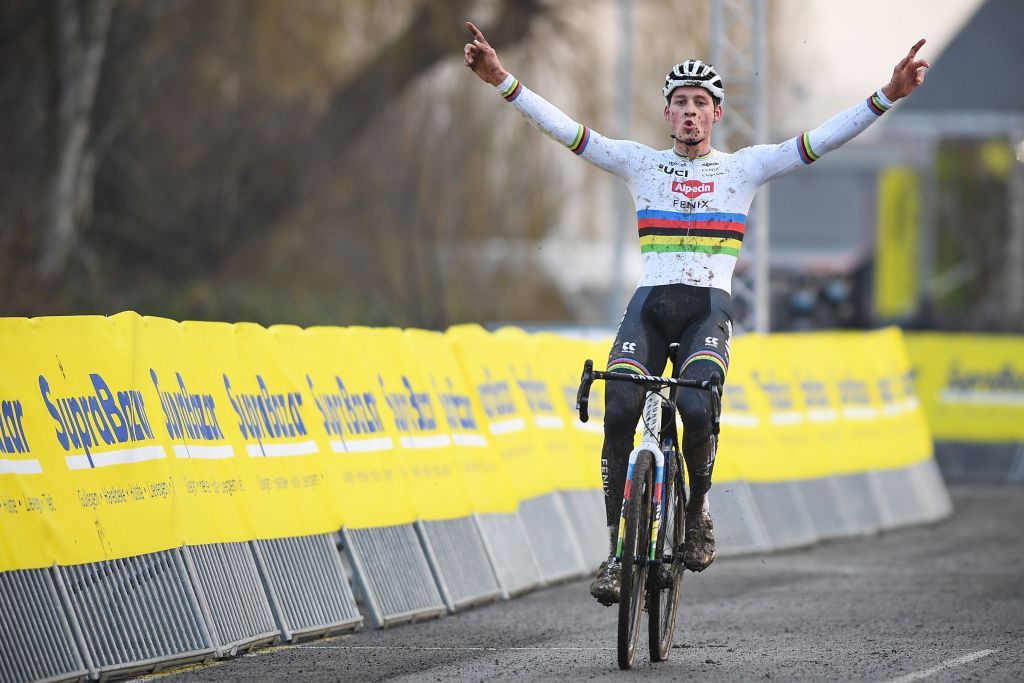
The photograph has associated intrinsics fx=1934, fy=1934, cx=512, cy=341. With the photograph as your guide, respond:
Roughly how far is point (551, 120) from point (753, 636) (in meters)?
2.98

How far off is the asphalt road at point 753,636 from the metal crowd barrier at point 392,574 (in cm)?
15

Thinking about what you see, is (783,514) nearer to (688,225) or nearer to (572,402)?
(572,402)

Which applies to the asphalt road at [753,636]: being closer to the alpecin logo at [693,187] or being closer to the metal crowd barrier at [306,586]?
the metal crowd barrier at [306,586]

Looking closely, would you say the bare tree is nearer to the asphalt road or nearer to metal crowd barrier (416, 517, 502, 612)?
the asphalt road

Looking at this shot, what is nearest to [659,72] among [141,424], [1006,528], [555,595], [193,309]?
[193,309]

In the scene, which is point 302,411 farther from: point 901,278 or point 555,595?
point 901,278

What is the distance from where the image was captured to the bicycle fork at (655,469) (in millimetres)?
8641

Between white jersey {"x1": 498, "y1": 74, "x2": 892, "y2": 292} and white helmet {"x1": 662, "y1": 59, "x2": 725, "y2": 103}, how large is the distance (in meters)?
0.32

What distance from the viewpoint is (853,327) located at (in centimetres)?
4191

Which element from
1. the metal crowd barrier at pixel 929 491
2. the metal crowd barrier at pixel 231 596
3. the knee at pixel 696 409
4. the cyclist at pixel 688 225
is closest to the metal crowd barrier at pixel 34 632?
the metal crowd barrier at pixel 231 596

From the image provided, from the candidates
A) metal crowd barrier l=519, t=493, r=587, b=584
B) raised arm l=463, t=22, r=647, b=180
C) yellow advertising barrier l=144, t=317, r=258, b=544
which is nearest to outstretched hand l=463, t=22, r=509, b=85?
raised arm l=463, t=22, r=647, b=180

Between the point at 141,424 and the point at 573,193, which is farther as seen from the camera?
the point at 573,193

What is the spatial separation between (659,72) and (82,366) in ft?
111

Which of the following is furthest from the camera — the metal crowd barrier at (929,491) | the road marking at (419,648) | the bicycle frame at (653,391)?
the metal crowd barrier at (929,491)
